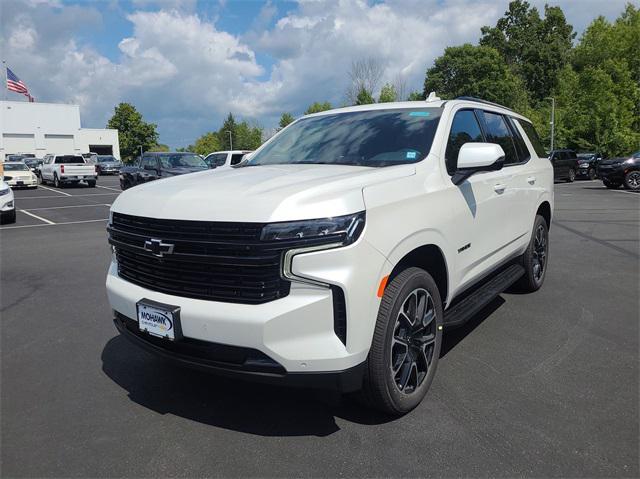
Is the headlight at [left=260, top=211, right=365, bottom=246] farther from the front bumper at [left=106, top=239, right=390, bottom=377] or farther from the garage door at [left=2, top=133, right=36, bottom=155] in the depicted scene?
the garage door at [left=2, top=133, right=36, bottom=155]

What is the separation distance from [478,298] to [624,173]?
2066 centimetres

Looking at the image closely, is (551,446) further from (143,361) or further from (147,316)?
(143,361)

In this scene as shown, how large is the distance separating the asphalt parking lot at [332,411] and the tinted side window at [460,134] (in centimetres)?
152

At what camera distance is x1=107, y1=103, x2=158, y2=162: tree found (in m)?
72.9

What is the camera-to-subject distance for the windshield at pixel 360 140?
351 centimetres

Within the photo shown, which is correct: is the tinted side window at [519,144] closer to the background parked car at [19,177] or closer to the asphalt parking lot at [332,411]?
the asphalt parking lot at [332,411]

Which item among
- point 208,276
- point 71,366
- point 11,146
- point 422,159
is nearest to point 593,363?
point 422,159

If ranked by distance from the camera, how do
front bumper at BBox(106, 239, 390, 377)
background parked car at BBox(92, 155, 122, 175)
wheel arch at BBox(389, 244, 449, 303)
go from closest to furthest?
front bumper at BBox(106, 239, 390, 377)
wheel arch at BBox(389, 244, 449, 303)
background parked car at BBox(92, 155, 122, 175)

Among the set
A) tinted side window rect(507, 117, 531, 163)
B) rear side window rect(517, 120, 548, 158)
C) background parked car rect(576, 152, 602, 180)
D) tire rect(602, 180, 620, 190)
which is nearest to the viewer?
tinted side window rect(507, 117, 531, 163)

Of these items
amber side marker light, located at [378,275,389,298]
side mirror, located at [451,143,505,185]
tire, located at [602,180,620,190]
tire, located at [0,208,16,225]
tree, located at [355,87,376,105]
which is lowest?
tire, located at [0,208,16,225]

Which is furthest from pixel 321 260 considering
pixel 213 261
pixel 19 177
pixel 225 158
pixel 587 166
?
pixel 587 166

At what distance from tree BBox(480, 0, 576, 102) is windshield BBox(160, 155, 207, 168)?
62.4 meters

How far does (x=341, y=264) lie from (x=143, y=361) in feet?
7.41

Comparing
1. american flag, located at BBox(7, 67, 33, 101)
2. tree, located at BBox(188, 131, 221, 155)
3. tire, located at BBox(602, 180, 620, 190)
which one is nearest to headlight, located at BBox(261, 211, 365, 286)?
tire, located at BBox(602, 180, 620, 190)
